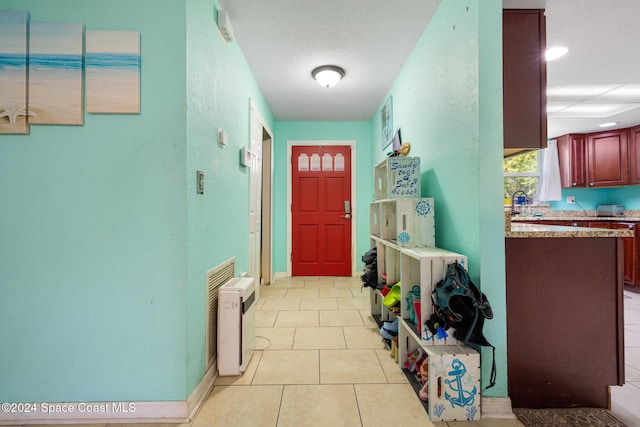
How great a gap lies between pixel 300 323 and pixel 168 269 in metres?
1.48

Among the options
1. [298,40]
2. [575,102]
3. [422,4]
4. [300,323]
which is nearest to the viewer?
[422,4]

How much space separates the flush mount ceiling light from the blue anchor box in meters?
2.49

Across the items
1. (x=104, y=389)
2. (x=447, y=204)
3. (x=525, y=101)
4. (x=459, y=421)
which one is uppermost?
(x=525, y=101)

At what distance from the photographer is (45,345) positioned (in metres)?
1.36

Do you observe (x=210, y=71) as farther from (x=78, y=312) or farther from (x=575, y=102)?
(x=575, y=102)

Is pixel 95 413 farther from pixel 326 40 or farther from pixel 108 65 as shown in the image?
pixel 326 40

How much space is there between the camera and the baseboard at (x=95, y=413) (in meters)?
1.35

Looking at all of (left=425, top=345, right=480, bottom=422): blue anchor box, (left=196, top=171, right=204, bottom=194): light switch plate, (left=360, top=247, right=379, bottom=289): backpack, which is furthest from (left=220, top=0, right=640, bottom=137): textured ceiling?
(left=425, top=345, right=480, bottom=422): blue anchor box

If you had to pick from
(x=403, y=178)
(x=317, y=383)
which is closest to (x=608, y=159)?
(x=403, y=178)

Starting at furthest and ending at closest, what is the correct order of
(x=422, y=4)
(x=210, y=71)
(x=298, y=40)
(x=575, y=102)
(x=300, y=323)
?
(x=575, y=102) → (x=300, y=323) → (x=298, y=40) → (x=422, y=4) → (x=210, y=71)

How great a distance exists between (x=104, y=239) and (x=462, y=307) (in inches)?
71.4

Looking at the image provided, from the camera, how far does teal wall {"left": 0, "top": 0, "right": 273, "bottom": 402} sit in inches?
53.6

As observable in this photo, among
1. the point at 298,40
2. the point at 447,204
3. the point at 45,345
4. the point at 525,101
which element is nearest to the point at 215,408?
the point at 45,345

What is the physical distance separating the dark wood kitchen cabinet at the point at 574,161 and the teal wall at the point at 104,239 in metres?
5.67
